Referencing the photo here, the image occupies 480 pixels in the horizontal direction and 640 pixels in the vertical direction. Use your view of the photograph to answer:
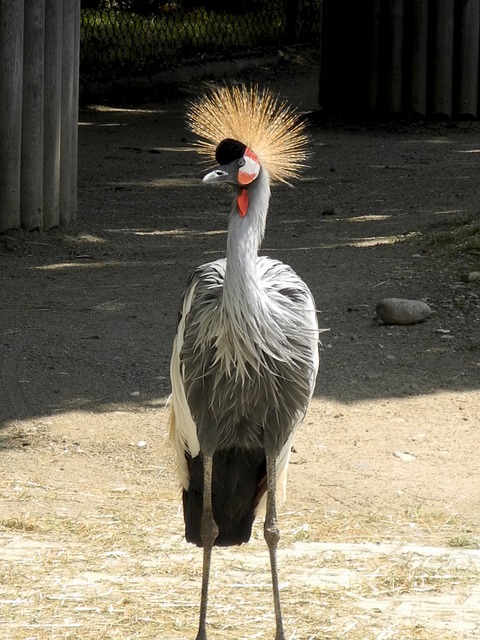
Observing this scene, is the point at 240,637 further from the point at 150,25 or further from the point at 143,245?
the point at 150,25

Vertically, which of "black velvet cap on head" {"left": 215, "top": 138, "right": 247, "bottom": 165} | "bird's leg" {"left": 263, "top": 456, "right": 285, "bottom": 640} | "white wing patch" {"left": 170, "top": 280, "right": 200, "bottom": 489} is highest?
"black velvet cap on head" {"left": 215, "top": 138, "right": 247, "bottom": 165}

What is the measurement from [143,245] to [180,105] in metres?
6.81

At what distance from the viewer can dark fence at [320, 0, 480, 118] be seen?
12.1 meters

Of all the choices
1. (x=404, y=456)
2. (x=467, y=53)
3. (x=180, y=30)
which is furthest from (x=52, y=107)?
(x=180, y=30)

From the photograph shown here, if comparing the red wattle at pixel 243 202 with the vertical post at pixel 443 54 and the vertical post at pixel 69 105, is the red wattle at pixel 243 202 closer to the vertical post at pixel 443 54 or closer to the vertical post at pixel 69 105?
the vertical post at pixel 69 105

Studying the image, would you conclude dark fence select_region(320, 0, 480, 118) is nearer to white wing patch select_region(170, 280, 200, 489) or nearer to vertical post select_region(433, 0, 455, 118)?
vertical post select_region(433, 0, 455, 118)

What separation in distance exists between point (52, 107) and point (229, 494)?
16.2 feet

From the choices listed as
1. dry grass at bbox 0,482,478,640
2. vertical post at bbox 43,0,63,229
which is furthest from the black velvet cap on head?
vertical post at bbox 43,0,63,229

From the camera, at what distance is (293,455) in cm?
511

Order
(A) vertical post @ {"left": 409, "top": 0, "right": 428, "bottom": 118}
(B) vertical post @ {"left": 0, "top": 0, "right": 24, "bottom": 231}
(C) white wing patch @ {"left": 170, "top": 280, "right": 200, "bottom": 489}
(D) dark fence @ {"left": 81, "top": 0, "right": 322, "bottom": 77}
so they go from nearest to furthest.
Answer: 1. (C) white wing patch @ {"left": 170, "top": 280, "right": 200, "bottom": 489}
2. (B) vertical post @ {"left": 0, "top": 0, "right": 24, "bottom": 231}
3. (A) vertical post @ {"left": 409, "top": 0, "right": 428, "bottom": 118}
4. (D) dark fence @ {"left": 81, "top": 0, "right": 322, "bottom": 77}

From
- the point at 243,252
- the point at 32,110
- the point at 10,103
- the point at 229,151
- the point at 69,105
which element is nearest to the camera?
the point at 243,252

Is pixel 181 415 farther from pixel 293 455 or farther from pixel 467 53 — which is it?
pixel 467 53

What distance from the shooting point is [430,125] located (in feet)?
41.4

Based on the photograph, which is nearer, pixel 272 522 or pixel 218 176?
pixel 218 176
